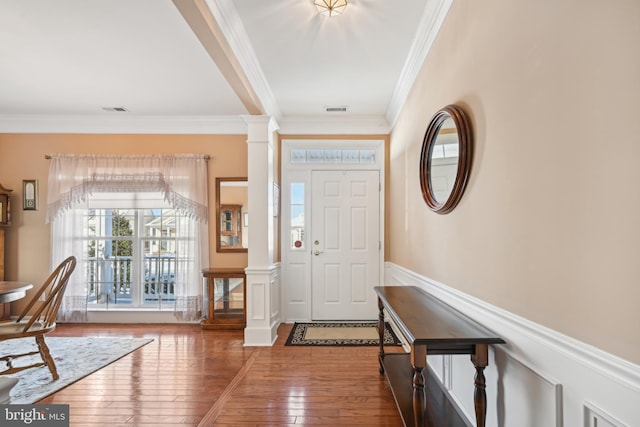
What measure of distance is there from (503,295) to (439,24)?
1.81 meters

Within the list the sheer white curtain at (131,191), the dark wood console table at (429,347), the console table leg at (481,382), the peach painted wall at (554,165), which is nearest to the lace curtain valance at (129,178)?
the sheer white curtain at (131,191)

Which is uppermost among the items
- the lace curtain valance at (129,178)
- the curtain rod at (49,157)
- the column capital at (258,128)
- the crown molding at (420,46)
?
the crown molding at (420,46)

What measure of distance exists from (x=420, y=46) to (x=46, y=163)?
189 inches

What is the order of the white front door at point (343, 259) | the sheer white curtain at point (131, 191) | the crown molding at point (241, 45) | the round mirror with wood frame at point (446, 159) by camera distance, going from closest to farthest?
the round mirror with wood frame at point (446, 159) → the crown molding at point (241, 45) → the sheer white curtain at point (131, 191) → the white front door at point (343, 259)

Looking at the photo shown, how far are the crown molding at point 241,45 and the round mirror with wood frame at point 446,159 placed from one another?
1536 mm

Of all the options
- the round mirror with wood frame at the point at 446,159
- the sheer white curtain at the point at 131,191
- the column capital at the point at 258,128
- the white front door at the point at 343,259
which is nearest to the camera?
the round mirror with wood frame at the point at 446,159

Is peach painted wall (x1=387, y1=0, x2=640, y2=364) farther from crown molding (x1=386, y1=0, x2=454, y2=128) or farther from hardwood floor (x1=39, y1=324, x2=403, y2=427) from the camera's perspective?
hardwood floor (x1=39, y1=324, x2=403, y2=427)

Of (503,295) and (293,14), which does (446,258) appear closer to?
(503,295)

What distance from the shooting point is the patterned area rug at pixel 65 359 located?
259 centimetres

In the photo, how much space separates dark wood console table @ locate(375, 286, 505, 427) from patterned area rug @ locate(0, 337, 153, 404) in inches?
101

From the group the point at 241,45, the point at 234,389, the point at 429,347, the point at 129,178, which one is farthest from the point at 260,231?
the point at 429,347

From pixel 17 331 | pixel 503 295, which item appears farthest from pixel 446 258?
pixel 17 331

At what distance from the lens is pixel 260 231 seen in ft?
12.5

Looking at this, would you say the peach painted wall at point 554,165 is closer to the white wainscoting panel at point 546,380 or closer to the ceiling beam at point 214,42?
the white wainscoting panel at point 546,380
